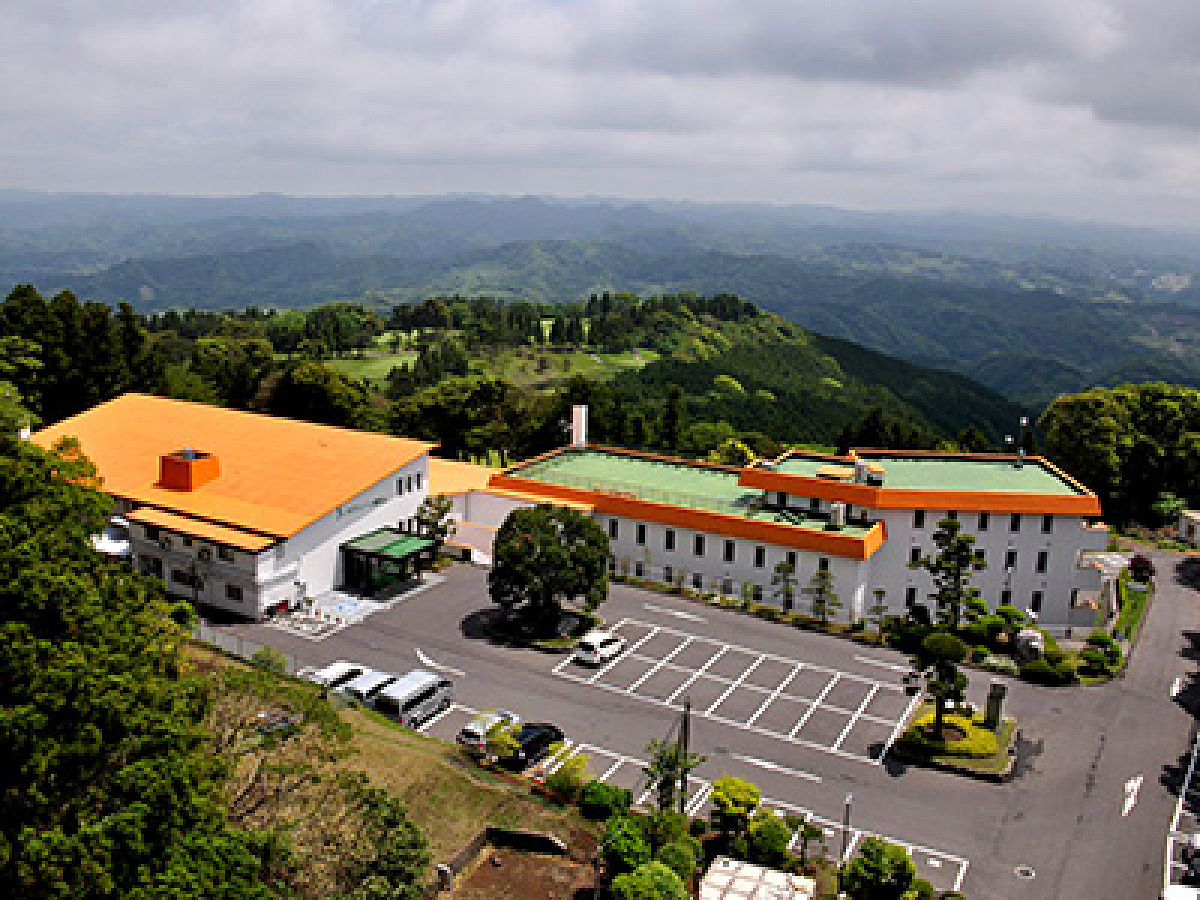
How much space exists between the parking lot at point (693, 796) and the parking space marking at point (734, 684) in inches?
171

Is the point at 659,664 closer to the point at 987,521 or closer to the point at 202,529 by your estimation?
the point at 987,521

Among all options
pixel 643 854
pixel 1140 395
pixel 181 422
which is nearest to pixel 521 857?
pixel 643 854

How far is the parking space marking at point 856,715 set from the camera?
96.7 feet

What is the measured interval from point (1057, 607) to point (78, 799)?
3837 centimetres

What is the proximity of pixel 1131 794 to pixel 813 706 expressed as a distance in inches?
373

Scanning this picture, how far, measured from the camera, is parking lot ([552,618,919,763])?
2981 centimetres

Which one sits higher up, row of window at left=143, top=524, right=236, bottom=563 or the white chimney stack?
the white chimney stack

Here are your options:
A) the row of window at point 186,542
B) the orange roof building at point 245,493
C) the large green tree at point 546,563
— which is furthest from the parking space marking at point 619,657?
the row of window at point 186,542

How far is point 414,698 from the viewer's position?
29047mm

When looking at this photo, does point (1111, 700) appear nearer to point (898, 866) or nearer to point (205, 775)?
point (898, 866)

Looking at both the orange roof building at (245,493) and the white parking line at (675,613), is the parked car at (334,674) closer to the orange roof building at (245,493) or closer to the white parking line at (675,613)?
the orange roof building at (245,493)

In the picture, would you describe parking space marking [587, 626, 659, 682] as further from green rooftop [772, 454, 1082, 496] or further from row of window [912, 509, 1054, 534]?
row of window [912, 509, 1054, 534]

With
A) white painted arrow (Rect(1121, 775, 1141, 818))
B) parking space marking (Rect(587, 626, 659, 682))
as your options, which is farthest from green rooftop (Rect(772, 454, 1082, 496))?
white painted arrow (Rect(1121, 775, 1141, 818))

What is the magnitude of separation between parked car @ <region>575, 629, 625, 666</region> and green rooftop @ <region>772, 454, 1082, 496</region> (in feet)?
43.8
